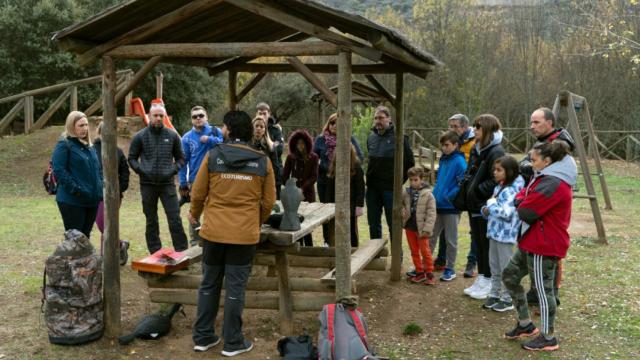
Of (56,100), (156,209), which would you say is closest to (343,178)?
(156,209)

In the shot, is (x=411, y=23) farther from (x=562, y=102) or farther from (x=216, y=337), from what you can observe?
(x=216, y=337)

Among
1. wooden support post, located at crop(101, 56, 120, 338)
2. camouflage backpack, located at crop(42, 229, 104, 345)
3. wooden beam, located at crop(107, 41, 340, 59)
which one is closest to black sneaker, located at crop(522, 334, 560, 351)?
wooden beam, located at crop(107, 41, 340, 59)

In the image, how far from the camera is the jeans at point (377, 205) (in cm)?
719

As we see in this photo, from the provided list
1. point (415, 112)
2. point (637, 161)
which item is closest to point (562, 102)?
point (637, 161)

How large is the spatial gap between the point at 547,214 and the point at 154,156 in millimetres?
4302

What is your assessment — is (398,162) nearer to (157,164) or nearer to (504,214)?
(504,214)

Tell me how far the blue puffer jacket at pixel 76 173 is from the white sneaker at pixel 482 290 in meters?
4.03

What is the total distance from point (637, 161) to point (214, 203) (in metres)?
21.8

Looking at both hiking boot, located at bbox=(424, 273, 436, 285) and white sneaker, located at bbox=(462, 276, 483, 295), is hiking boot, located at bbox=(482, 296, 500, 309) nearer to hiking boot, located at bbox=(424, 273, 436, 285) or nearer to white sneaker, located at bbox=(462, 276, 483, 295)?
white sneaker, located at bbox=(462, 276, 483, 295)

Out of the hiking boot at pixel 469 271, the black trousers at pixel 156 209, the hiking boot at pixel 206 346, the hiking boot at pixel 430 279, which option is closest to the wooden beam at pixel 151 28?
the black trousers at pixel 156 209

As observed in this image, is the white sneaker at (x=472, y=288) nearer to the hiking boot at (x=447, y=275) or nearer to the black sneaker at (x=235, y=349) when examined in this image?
the hiking boot at (x=447, y=275)

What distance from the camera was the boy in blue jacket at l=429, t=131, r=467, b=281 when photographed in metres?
6.56

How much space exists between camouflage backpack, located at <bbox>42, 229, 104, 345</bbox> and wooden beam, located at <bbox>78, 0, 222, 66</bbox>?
5.10 ft

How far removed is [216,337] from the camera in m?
4.98
